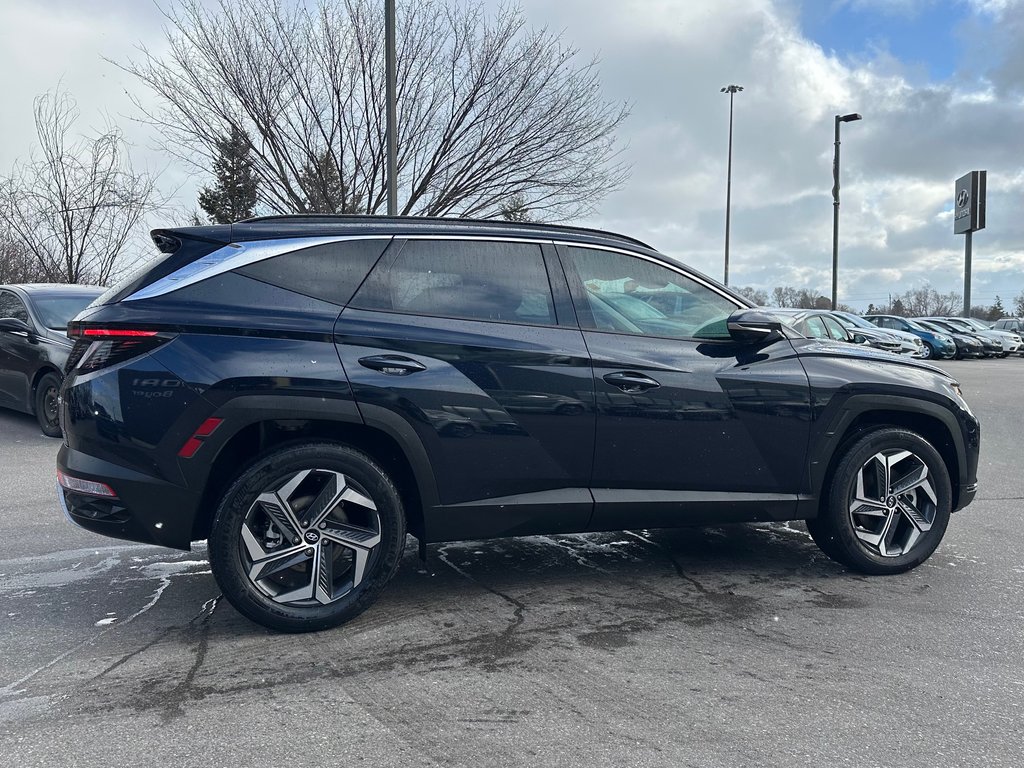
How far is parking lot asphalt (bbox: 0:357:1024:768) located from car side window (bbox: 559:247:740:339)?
1.32 meters

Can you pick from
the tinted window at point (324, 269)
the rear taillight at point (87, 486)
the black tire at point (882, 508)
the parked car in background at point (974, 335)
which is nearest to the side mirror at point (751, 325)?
the black tire at point (882, 508)

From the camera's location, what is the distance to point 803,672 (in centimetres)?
335

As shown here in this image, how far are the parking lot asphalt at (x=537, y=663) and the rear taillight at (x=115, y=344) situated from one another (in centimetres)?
117

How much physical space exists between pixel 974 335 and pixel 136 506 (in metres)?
35.1

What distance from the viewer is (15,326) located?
9.54 metres

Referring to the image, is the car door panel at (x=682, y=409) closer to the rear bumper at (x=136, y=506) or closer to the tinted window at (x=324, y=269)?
the tinted window at (x=324, y=269)

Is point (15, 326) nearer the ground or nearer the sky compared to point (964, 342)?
nearer the ground

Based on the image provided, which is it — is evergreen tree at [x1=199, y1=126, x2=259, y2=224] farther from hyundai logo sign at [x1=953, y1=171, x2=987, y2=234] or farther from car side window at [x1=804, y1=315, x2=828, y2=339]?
hyundai logo sign at [x1=953, y1=171, x2=987, y2=234]

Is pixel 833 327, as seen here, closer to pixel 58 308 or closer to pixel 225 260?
pixel 58 308

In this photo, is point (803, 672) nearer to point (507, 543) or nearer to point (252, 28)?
point (507, 543)

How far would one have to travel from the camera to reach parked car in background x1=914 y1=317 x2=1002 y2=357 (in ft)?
107

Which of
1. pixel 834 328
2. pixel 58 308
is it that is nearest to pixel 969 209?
pixel 834 328

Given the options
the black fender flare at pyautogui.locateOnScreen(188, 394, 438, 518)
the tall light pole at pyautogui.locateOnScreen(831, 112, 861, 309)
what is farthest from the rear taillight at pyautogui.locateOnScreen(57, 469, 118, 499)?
the tall light pole at pyautogui.locateOnScreen(831, 112, 861, 309)

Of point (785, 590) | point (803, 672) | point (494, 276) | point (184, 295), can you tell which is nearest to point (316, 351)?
point (184, 295)
